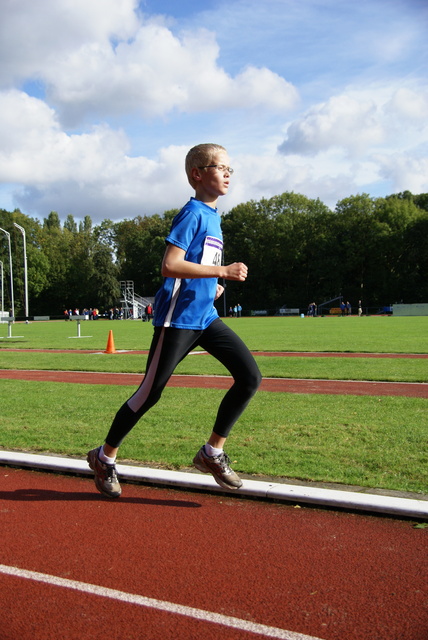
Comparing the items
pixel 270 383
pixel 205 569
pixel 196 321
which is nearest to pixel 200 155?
pixel 196 321

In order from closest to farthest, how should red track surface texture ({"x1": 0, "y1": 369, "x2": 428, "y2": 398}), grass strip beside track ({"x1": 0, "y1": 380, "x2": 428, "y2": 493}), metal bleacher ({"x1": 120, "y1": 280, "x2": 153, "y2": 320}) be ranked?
grass strip beside track ({"x1": 0, "y1": 380, "x2": 428, "y2": 493}) < red track surface texture ({"x1": 0, "y1": 369, "x2": 428, "y2": 398}) < metal bleacher ({"x1": 120, "y1": 280, "x2": 153, "y2": 320})

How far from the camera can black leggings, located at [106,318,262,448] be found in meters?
4.01

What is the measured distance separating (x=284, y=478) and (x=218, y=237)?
1.79m

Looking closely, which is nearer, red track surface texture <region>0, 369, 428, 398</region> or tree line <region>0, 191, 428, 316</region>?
red track surface texture <region>0, 369, 428, 398</region>

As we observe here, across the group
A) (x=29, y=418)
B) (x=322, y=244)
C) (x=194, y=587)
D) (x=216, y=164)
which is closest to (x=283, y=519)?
(x=194, y=587)

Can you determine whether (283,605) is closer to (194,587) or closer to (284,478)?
(194,587)

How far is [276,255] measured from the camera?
87125mm

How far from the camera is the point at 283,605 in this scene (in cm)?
266

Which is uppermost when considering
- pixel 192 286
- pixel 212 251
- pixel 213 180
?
pixel 213 180

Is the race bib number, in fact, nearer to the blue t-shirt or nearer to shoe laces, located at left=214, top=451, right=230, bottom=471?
the blue t-shirt

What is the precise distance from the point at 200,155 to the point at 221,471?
84.0 inches

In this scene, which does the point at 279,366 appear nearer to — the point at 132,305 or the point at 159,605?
the point at 159,605

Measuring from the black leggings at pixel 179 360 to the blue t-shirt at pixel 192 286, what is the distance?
0.24ft

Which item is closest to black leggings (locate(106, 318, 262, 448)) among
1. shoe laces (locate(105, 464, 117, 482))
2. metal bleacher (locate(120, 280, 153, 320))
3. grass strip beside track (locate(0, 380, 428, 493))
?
shoe laces (locate(105, 464, 117, 482))
